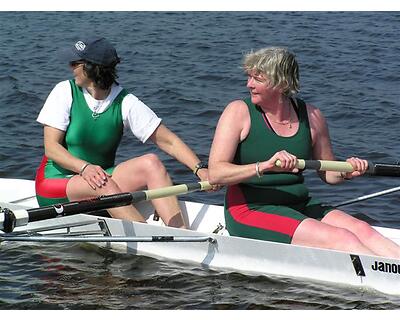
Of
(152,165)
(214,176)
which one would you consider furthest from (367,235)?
(152,165)

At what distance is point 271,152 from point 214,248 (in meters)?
0.88

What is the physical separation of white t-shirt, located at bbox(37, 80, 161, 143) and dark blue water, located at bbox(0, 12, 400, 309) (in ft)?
3.26

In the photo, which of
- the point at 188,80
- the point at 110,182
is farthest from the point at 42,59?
the point at 110,182

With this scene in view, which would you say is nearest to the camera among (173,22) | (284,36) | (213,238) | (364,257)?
(364,257)

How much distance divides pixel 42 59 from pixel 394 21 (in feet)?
20.2

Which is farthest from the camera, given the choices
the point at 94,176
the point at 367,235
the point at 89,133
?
the point at 89,133

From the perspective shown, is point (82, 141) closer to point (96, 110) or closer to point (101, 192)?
point (96, 110)

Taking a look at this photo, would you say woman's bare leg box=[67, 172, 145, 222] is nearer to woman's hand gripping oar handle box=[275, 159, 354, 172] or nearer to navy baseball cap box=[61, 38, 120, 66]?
navy baseball cap box=[61, 38, 120, 66]

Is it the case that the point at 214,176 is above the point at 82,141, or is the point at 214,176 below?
below

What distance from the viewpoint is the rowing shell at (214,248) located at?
20.1 feet

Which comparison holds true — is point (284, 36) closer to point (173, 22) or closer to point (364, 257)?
point (173, 22)

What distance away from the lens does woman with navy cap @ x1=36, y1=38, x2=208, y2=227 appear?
6.86 metres

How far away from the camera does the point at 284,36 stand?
15703 millimetres

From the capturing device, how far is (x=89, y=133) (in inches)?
276
